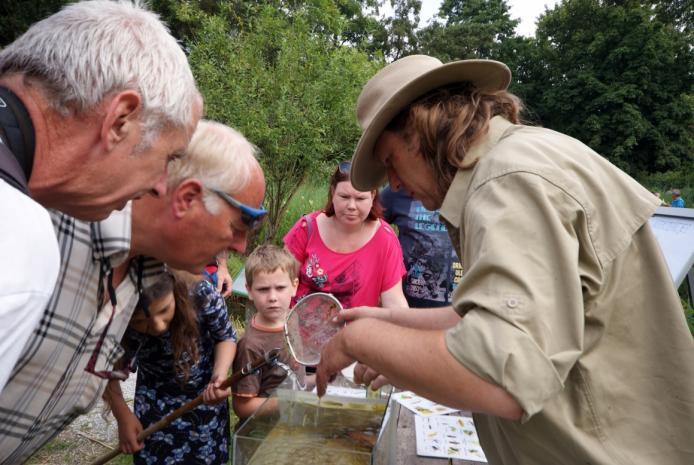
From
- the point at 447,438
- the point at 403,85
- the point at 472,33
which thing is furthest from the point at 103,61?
the point at 472,33

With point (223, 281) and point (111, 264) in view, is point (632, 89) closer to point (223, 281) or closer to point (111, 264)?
point (223, 281)

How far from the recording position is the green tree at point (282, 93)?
7.07 metres

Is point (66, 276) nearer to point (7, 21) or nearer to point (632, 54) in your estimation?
point (7, 21)

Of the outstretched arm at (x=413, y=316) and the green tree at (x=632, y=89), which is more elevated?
the green tree at (x=632, y=89)

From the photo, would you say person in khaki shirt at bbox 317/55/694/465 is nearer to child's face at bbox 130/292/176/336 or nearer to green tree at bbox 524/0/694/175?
child's face at bbox 130/292/176/336

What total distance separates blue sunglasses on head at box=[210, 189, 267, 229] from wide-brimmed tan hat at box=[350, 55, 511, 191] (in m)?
0.40

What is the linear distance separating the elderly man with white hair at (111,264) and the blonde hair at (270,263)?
125 cm

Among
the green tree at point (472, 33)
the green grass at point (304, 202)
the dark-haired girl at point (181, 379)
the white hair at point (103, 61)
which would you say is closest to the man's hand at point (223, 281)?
the dark-haired girl at point (181, 379)

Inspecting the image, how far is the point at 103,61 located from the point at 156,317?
1483mm

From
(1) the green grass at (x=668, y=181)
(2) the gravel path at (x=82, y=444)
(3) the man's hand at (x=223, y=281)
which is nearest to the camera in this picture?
(3) the man's hand at (x=223, y=281)

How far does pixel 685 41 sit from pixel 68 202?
4542cm

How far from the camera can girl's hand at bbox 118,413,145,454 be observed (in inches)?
105

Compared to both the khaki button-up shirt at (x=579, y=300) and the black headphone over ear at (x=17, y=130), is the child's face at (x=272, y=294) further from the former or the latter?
the black headphone over ear at (x=17, y=130)

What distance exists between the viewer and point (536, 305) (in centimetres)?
114
